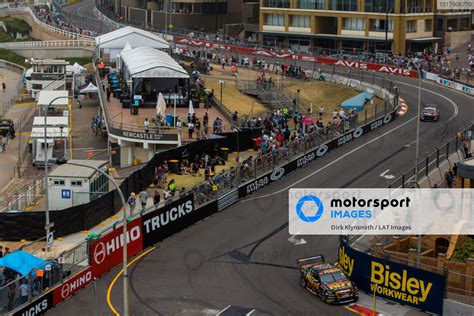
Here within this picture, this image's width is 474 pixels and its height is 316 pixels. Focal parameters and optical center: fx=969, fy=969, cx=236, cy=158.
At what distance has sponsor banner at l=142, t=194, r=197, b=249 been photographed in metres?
46.0

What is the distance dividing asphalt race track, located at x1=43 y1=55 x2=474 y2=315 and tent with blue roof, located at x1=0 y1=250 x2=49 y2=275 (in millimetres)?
1967

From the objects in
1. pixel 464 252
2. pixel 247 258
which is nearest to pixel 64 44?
pixel 247 258

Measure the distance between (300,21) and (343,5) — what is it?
262 inches

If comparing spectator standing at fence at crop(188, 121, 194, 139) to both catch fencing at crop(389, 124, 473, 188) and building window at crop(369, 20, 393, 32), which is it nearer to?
catch fencing at crop(389, 124, 473, 188)

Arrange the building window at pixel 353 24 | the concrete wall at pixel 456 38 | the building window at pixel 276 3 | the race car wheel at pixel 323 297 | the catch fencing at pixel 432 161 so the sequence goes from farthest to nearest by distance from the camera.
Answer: the building window at pixel 276 3, the building window at pixel 353 24, the concrete wall at pixel 456 38, the catch fencing at pixel 432 161, the race car wheel at pixel 323 297

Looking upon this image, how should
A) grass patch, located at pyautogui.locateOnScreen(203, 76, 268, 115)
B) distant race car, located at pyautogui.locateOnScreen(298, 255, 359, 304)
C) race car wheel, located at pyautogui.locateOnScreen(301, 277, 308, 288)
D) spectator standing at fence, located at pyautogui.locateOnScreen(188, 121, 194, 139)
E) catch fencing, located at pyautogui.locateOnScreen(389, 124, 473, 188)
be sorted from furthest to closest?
grass patch, located at pyautogui.locateOnScreen(203, 76, 268, 115), spectator standing at fence, located at pyautogui.locateOnScreen(188, 121, 194, 139), catch fencing, located at pyautogui.locateOnScreen(389, 124, 473, 188), race car wheel, located at pyautogui.locateOnScreen(301, 277, 308, 288), distant race car, located at pyautogui.locateOnScreen(298, 255, 359, 304)

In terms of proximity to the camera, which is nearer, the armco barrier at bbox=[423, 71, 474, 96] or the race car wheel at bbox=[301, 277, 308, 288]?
the race car wheel at bbox=[301, 277, 308, 288]

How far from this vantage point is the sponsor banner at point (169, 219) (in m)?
46.0

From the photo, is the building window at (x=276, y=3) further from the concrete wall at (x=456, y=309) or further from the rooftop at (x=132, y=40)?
the concrete wall at (x=456, y=309)

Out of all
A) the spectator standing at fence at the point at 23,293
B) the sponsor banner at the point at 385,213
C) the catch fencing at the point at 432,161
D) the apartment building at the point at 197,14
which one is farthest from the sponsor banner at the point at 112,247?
the apartment building at the point at 197,14

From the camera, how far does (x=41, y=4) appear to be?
171250 mm

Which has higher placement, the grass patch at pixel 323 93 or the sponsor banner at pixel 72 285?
the grass patch at pixel 323 93

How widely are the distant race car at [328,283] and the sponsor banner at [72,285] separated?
30.1 feet

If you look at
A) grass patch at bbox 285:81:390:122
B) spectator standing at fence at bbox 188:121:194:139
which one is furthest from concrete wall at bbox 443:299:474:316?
grass patch at bbox 285:81:390:122
